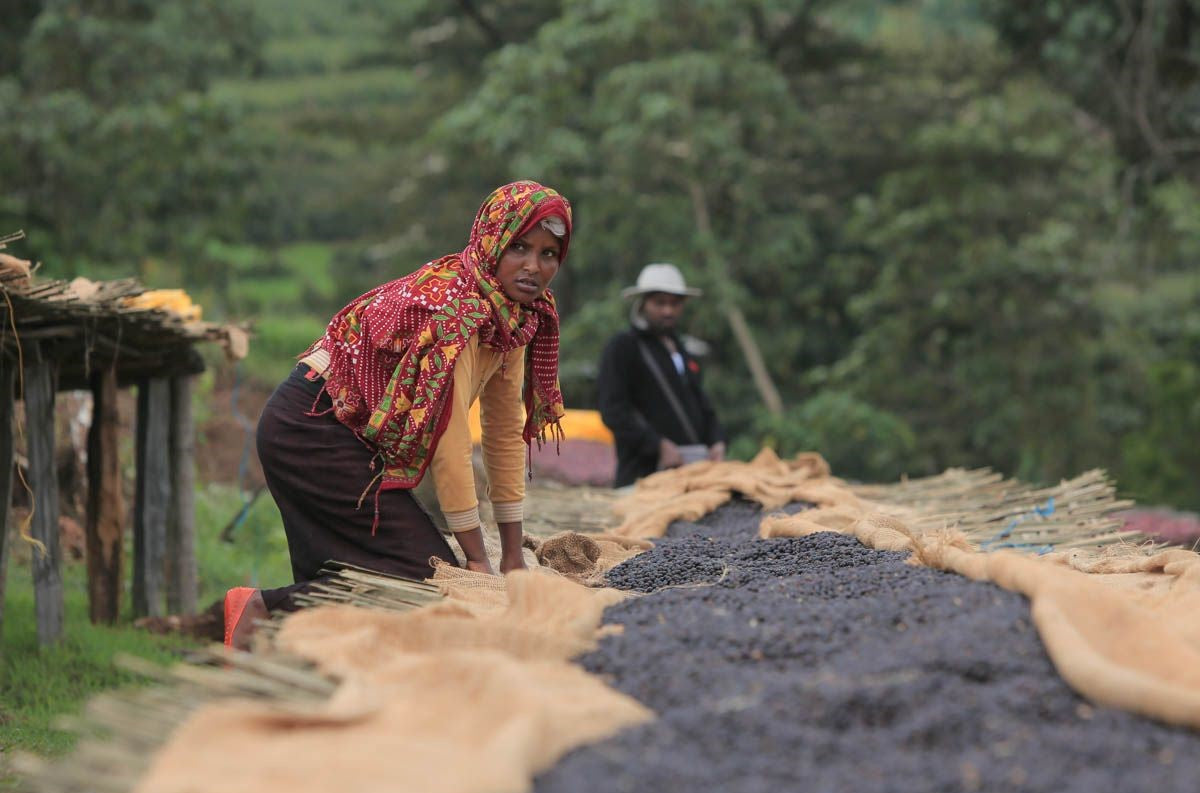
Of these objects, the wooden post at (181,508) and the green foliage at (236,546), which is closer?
the wooden post at (181,508)

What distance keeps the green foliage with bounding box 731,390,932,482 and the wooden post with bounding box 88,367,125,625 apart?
306 inches

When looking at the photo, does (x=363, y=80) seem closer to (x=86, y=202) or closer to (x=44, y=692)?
(x=86, y=202)

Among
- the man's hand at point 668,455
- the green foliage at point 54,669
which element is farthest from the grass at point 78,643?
the man's hand at point 668,455

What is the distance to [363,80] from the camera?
39.5m

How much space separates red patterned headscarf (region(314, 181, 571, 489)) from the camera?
137 inches

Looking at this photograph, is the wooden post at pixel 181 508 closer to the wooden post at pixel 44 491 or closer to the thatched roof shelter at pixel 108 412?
the thatched roof shelter at pixel 108 412

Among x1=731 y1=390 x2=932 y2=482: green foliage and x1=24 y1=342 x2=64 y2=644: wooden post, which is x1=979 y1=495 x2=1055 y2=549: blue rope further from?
x1=731 y1=390 x2=932 y2=482: green foliage

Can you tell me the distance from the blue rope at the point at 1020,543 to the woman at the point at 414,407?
1.80 meters

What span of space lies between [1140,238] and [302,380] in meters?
12.7

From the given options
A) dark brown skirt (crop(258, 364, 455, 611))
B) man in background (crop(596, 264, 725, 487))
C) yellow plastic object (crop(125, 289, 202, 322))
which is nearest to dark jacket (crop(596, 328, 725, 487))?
man in background (crop(596, 264, 725, 487))

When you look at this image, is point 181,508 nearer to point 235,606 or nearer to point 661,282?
point 661,282

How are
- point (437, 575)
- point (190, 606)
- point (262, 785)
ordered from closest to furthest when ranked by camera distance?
point (262, 785), point (437, 575), point (190, 606)

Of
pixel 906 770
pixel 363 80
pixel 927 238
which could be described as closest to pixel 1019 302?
pixel 927 238

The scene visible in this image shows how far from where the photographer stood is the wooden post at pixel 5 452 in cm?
550
